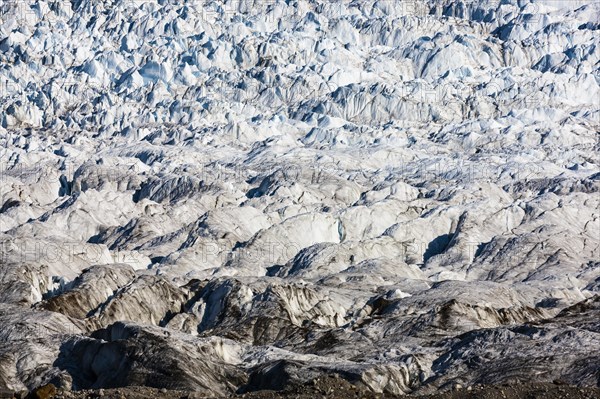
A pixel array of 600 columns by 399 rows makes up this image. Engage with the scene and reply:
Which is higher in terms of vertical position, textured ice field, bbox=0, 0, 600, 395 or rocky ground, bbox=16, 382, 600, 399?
rocky ground, bbox=16, 382, 600, 399

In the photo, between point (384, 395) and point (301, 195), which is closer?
point (384, 395)


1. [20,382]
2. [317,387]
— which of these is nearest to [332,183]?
[20,382]

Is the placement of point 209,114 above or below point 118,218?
below

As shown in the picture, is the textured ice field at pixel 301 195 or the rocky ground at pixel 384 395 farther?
the textured ice field at pixel 301 195

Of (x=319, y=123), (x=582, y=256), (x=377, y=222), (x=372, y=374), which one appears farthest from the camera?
(x=319, y=123)

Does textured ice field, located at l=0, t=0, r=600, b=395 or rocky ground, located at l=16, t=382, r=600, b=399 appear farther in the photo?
textured ice field, located at l=0, t=0, r=600, b=395

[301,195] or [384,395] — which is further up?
[384,395]

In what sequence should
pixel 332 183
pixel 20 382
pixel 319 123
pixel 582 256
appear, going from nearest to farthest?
pixel 20 382 → pixel 582 256 → pixel 332 183 → pixel 319 123

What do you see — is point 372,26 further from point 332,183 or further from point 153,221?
point 153,221
